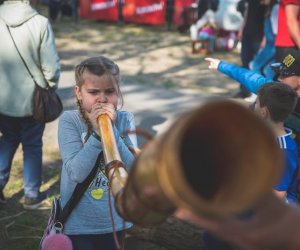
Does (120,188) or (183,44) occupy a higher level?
(120,188)

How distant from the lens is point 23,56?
11.6 feet

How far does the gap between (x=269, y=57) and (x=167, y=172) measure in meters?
5.99

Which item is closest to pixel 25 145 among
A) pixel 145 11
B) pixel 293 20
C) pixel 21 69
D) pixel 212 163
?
pixel 21 69

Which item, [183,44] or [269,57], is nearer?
[269,57]

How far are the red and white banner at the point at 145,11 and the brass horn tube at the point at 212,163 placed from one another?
12.2m

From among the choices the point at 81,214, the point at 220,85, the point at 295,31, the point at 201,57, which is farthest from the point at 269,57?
the point at 81,214

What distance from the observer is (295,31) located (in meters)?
4.21

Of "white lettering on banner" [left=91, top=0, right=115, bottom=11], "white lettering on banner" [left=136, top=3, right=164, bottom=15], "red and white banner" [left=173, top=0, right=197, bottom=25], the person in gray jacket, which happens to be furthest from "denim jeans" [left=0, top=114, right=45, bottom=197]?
"white lettering on banner" [left=91, top=0, right=115, bottom=11]

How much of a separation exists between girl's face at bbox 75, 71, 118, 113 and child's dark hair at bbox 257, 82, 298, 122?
847mm

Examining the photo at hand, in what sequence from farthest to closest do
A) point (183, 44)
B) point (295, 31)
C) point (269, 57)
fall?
point (183, 44)
point (269, 57)
point (295, 31)

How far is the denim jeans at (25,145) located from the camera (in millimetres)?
3699

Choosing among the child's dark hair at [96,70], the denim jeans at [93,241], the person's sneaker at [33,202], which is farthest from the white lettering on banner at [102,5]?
the denim jeans at [93,241]

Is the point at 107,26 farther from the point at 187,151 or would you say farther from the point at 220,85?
the point at 187,151

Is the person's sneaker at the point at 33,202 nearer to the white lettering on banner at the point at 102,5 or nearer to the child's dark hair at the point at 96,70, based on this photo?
the child's dark hair at the point at 96,70
